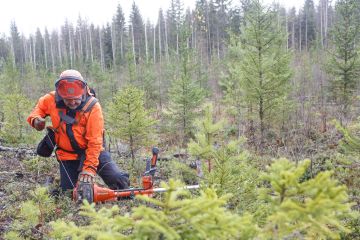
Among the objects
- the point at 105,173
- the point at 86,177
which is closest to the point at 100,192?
the point at 86,177

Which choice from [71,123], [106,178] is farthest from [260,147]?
[71,123]

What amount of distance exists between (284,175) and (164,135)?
652 inches

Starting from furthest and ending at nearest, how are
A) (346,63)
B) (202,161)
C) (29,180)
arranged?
(346,63), (29,180), (202,161)

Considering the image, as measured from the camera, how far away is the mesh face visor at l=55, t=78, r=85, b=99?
5637 millimetres

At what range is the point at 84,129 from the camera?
6004 mm

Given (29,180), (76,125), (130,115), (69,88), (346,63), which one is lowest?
(29,180)

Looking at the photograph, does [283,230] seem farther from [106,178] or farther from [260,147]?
[260,147]

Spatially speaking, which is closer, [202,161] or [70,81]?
[202,161]

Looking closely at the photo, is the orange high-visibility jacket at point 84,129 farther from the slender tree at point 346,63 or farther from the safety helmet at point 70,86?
the slender tree at point 346,63

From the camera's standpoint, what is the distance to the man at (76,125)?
5.68 meters

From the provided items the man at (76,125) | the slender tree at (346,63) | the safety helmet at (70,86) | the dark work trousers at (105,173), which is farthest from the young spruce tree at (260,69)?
the safety helmet at (70,86)

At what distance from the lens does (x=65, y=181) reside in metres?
6.65

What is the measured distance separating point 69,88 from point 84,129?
2.42ft

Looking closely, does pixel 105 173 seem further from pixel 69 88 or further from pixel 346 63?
pixel 346 63
